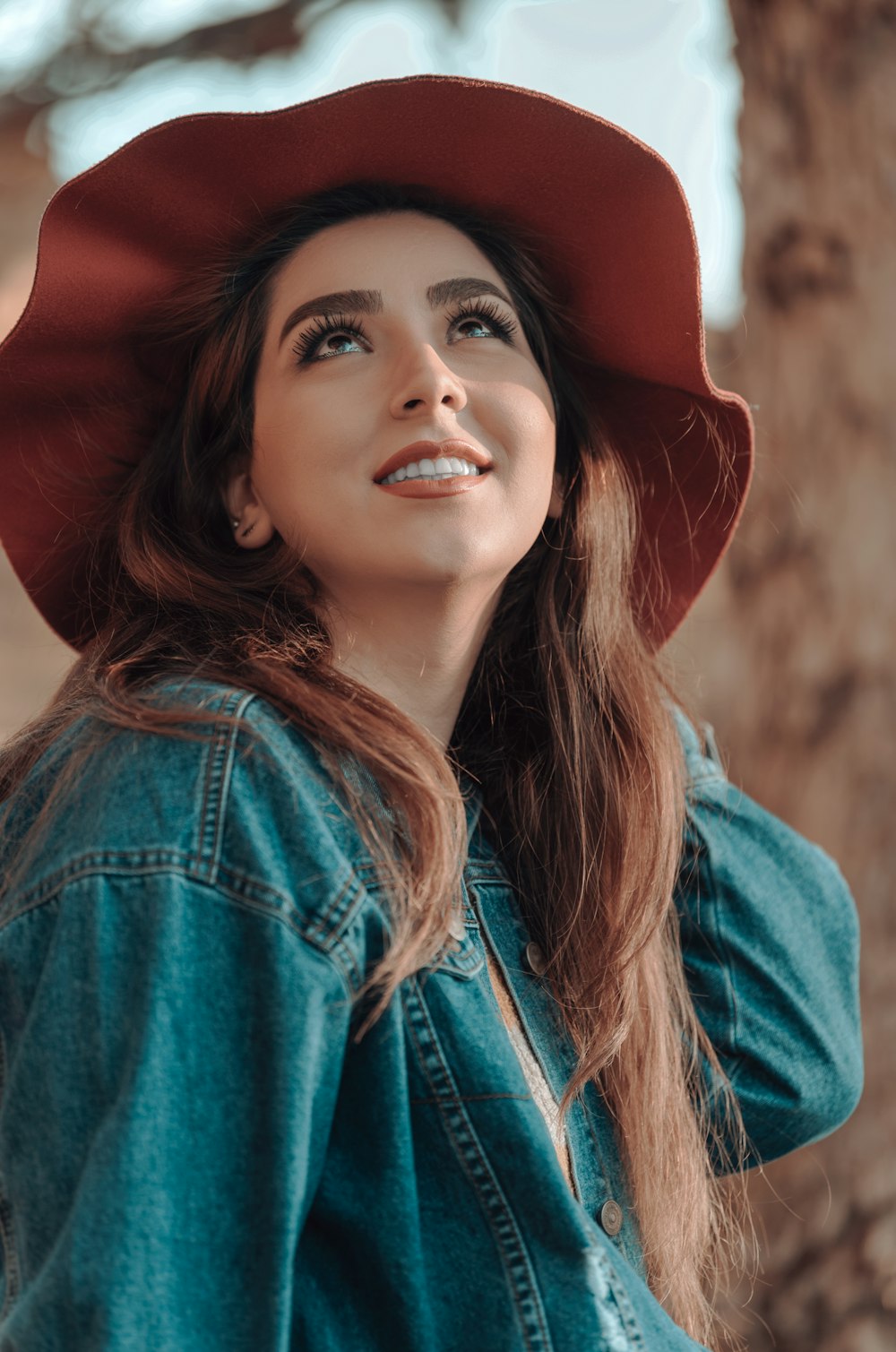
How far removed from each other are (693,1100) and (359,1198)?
2.24 feet

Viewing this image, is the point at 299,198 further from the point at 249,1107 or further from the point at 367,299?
the point at 249,1107

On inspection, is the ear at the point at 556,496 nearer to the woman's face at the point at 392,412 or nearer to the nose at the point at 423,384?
the woman's face at the point at 392,412

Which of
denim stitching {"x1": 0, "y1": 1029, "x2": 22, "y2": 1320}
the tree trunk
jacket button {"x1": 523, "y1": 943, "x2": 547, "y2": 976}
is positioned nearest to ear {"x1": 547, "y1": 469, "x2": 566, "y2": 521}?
jacket button {"x1": 523, "y1": 943, "x2": 547, "y2": 976}

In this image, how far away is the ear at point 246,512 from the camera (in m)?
1.78

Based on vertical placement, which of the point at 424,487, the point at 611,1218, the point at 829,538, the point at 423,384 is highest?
the point at 829,538

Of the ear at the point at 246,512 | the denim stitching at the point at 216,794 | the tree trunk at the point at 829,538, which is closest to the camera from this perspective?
the denim stitching at the point at 216,794

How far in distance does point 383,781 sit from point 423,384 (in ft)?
1.62

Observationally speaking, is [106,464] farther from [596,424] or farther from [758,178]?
[758,178]

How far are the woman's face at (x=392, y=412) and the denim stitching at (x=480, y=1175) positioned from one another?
535 millimetres

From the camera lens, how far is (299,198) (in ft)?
5.74

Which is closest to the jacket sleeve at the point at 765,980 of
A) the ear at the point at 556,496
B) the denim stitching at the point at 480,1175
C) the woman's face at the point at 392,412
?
the ear at the point at 556,496

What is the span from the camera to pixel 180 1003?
3.81ft

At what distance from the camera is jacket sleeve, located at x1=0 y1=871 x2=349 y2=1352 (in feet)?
3.57

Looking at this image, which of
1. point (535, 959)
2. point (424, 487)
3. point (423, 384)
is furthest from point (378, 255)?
point (535, 959)
